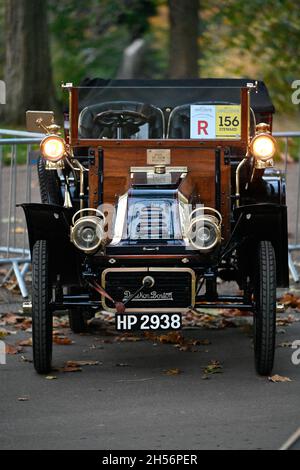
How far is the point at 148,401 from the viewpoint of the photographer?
25.8ft

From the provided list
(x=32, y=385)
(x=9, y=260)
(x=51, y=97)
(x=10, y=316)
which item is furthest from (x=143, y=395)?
(x=51, y=97)

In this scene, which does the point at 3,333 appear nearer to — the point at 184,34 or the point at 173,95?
the point at 173,95

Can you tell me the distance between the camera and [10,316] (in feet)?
35.9

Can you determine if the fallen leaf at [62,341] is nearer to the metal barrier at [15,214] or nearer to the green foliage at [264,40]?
the metal barrier at [15,214]

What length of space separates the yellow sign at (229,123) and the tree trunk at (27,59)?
1362 centimetres

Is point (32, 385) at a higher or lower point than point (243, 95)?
lower

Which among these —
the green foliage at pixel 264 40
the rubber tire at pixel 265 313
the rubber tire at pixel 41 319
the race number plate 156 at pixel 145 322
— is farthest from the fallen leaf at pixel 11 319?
the green foliage at pixel 264 40

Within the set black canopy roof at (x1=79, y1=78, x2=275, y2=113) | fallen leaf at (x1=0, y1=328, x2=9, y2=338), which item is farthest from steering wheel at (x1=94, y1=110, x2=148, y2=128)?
fallen leaf at (x1=0, y1=328, x2=9, y2=338)

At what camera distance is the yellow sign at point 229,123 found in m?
9.53

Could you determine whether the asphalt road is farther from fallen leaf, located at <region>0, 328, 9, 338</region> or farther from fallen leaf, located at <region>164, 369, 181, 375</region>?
fallen leaf, located at <region>0, 328, 9, 338</region>

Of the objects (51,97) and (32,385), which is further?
(51,97)
